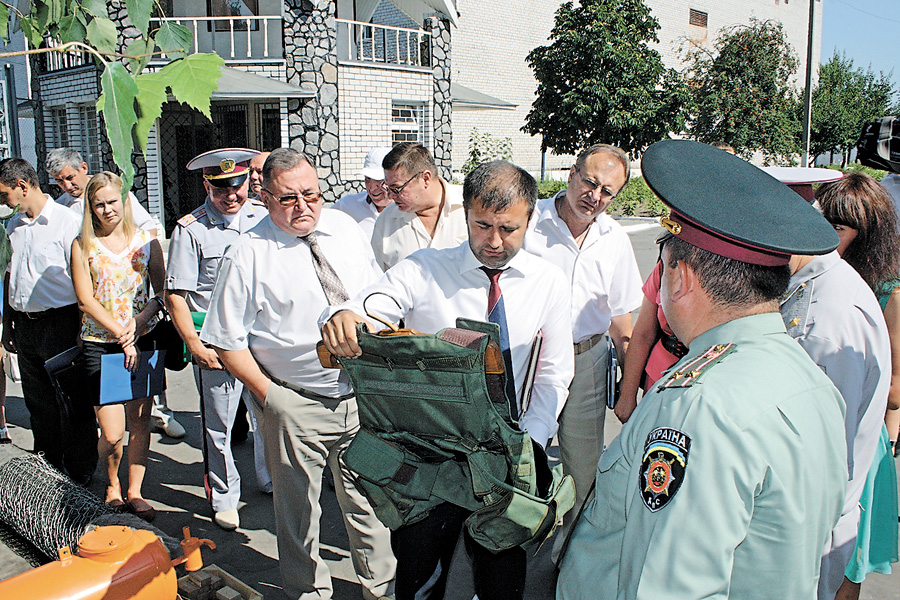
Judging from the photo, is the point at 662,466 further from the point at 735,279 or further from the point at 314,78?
the point at 314,78

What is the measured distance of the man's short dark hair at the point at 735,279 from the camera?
1.45 metres

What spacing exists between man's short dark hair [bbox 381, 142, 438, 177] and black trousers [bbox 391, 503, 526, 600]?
2.19 m

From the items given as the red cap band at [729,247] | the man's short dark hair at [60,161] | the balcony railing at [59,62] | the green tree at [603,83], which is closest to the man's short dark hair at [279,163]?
the red cap band at [729,247]

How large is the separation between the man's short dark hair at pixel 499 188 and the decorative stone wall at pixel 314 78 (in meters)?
13.5

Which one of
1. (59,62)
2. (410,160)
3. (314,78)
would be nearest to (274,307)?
(410,160)

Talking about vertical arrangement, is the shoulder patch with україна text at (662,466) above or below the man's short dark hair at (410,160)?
below

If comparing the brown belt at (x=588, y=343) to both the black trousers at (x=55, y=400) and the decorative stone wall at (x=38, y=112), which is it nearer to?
the black trousers at (x=55, y=400)

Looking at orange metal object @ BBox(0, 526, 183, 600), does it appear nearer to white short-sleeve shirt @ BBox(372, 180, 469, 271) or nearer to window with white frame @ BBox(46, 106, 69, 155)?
white short-sleeve shirt @ BBox(372, 180, 469, 271)

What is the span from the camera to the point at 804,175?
9.09ft

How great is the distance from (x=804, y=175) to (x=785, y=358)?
167 centimetres

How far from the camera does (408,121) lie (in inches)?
707

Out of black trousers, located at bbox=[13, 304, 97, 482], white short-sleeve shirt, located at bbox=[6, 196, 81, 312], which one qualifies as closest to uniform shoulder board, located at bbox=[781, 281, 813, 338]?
black trousers, located at bbox=[13, 304, 97, 482]

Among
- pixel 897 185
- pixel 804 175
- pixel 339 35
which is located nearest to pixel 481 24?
pixel 339 35

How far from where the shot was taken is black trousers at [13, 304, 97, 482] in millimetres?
4288
